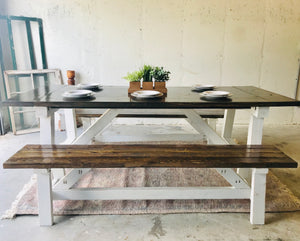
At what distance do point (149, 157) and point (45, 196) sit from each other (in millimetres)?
764

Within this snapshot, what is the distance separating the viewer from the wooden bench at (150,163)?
1.65 meters

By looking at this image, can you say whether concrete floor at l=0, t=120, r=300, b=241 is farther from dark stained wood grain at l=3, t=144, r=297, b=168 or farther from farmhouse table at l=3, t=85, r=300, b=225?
dark stained wood grain at l=3, t=144, r=297, b=168

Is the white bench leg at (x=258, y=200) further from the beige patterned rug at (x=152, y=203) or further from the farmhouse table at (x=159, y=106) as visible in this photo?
the beige patterned rug at (x=152, y=203)

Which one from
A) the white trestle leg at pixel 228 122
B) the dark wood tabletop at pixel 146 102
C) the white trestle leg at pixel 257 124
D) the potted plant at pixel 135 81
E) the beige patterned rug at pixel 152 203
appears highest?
the potted plant at pixel 135 81

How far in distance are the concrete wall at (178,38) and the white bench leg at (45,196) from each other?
2642 mm

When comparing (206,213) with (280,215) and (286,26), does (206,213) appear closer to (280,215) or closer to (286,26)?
(280,215)

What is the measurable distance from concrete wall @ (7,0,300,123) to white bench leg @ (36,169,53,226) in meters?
2.64

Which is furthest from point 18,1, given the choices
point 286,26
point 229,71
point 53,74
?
point 286,26

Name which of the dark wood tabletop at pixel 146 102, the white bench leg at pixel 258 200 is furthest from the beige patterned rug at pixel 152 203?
the dark wood tabletop at pixel 146 102

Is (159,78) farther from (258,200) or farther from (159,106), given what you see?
(258,200)

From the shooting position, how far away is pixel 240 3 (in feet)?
13.0

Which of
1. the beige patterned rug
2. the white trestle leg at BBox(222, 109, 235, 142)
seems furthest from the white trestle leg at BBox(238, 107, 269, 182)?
the white trestle leg at BBox(222, 109, 235, 142)

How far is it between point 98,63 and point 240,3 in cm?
236

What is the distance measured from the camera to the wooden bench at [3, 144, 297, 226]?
165 cm
